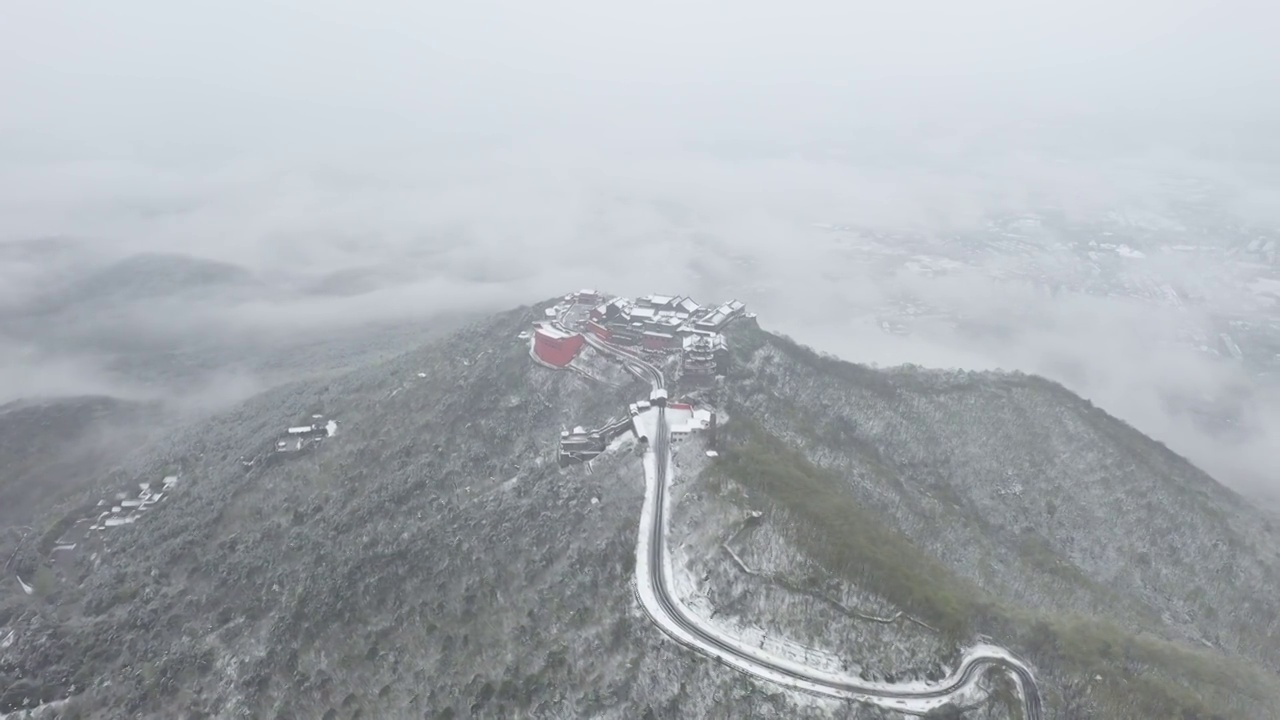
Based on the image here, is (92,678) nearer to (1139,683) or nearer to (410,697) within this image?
(410,697)

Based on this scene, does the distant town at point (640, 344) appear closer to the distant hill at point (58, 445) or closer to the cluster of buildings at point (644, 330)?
the cluster of buildings at point (644, 330)

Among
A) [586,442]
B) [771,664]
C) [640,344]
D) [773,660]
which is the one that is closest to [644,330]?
[640,344]

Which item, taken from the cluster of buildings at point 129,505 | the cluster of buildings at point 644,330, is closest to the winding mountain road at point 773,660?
the cluster of buildings at point 644,330

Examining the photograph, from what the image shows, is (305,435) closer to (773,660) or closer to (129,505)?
(129,505)

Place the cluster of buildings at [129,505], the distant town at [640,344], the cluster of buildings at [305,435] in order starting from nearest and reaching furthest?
the distant town at [640,344] < the cluster of buildings at [305,435] < the cluster of buildings at [129,505]

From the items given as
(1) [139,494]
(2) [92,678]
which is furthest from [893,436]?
(1) [139,494]
